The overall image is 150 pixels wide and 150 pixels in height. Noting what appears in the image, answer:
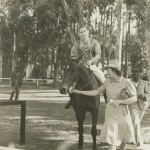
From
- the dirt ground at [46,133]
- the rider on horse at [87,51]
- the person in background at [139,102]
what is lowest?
the dirt ground at [46,133]

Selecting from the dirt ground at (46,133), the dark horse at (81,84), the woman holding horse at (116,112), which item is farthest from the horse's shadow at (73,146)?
→ the woman holding horse at (116,112)

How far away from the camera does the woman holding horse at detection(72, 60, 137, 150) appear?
289 inches

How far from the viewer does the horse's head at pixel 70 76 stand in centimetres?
869

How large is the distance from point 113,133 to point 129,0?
16.8 m

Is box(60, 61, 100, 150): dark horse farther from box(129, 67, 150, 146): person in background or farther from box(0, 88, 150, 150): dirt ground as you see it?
box(129, 67, 150, 146): person in background

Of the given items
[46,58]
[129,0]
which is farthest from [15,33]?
[129,0]

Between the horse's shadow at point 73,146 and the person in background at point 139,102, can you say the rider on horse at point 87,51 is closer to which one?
the person in background at point 139,102

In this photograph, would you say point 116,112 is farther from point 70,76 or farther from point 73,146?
point 73,146

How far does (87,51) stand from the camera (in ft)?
35.8

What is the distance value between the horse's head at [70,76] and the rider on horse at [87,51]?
34.8 inches

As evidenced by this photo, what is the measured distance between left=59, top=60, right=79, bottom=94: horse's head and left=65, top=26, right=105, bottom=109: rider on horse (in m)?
0.88

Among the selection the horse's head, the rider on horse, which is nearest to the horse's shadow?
the rider on horse

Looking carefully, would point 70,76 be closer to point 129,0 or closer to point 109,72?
point 109,72

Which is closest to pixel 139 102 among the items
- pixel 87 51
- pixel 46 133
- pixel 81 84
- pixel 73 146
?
pixel 81 84
